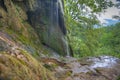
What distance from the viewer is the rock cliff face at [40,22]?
11543 mm

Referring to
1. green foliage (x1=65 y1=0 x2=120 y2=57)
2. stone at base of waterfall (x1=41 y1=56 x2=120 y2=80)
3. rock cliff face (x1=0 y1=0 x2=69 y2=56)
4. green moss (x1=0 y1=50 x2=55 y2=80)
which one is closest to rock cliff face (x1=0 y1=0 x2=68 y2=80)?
rock cliff face (x1=0 y1=0 x2=69 y2=56)

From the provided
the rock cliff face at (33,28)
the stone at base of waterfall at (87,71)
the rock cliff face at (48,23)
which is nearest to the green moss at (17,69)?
the rock cliff face at (33,28)

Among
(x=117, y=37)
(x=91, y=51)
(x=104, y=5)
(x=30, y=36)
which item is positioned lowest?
(x=91, y=51)

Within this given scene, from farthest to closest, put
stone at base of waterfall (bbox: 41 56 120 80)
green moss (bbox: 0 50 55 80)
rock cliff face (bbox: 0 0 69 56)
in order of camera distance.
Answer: rock cliff face (bbox: 0 0 69 56) → stone at base of waterfall (bbox: 41 56 120 80) → green moss (bbox: 0 50 55 80)

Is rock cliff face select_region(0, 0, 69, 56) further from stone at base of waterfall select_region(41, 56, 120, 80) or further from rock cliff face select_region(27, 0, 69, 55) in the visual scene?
stone at base of waterfall select_region(41, 56, 120, 80)

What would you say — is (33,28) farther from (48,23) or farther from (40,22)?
(48,23)

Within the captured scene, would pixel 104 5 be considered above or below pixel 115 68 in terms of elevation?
above

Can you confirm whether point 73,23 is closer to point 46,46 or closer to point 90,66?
point 46,46

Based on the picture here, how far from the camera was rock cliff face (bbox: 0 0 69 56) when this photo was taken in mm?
11543

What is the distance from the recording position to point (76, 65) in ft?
33.1

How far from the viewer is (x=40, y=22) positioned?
46.1ft

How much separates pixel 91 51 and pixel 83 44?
1.29 meters

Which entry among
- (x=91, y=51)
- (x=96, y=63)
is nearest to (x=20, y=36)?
(x=96, y=63)

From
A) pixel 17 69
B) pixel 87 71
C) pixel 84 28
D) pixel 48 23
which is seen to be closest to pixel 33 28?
pixel 48 23
